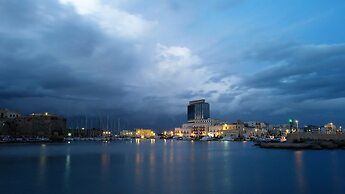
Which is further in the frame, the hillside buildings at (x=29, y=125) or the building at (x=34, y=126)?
the building at (x=34, y=126)

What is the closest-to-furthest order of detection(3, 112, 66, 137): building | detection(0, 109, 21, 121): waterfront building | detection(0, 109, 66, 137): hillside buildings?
detection(0, 109, 66, 137): hillside buildings
detection(3, 112, 66, 137): building
detection(0, 109, 21, 121): waterfront building

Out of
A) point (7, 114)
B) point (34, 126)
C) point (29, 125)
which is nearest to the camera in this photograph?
point (29, 125)

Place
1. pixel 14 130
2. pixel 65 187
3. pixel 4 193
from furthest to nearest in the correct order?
pixel 14 130, pixel 65 187, pixel 4 193

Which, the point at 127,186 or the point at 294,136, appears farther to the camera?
the point at 294,136

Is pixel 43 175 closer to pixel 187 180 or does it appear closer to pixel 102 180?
pixel 102 180

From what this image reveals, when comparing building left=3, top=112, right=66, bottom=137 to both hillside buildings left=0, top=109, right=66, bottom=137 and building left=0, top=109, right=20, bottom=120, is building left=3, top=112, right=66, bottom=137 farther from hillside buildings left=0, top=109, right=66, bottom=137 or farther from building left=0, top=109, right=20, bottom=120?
building left=0, top=109, right=20, bottom=120

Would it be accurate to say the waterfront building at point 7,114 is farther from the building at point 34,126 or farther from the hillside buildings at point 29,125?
A: the building at point 34,126

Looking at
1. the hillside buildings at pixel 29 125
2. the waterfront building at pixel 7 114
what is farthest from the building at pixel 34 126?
the waterfront building at pixel 7 114

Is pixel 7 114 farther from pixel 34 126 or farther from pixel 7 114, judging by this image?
pixel 34 126

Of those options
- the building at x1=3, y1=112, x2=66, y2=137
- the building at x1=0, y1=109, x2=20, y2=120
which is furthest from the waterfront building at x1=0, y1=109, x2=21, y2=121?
the building at x1=3, y1=112, x2=66, y2=137

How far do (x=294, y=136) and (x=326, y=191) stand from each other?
82814 millimetres

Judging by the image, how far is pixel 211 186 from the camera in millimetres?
27203

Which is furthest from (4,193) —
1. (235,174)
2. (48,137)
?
(48,137)

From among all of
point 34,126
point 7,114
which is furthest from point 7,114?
point 34,126
